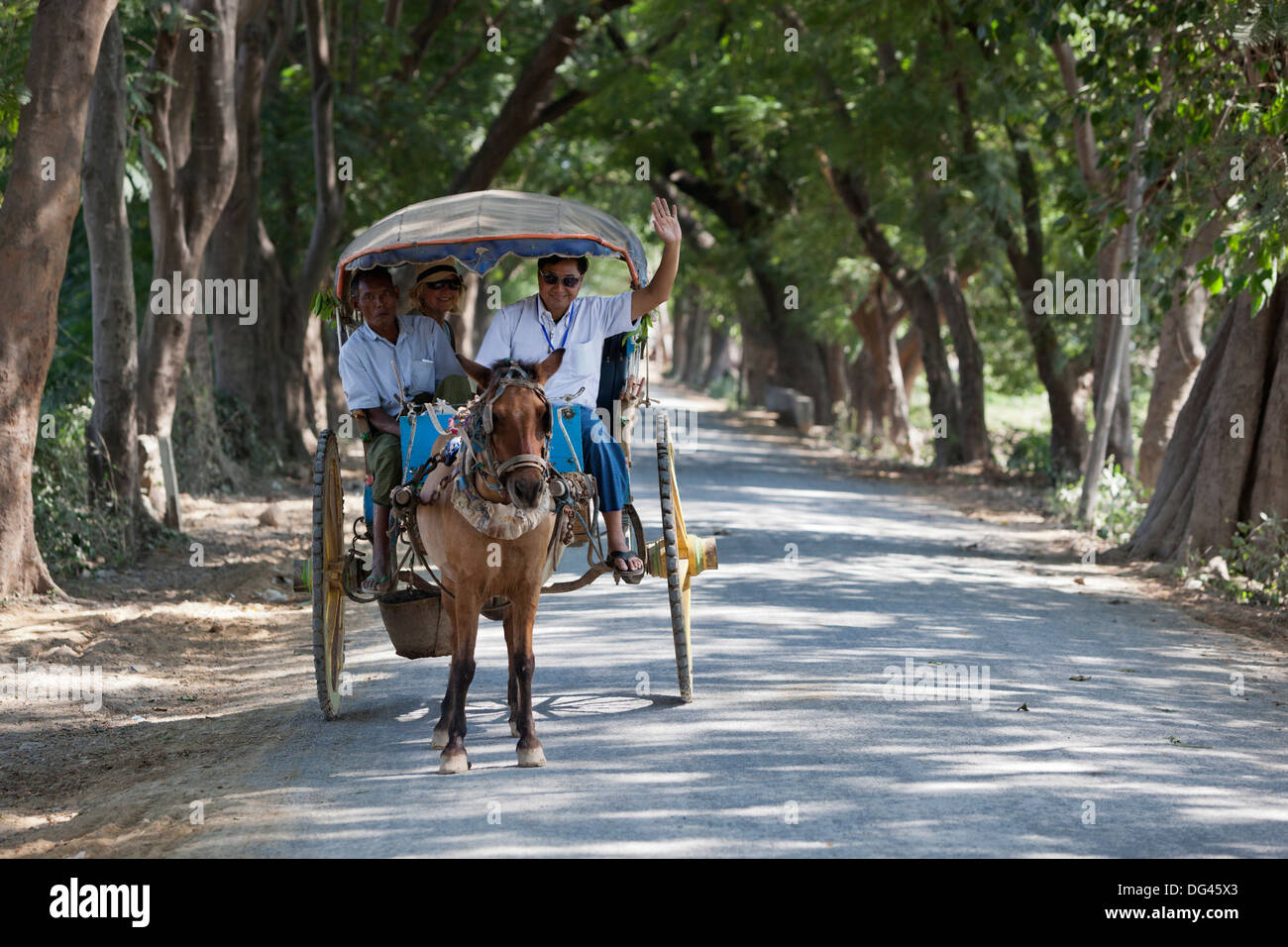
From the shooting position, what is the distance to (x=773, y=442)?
35.2m

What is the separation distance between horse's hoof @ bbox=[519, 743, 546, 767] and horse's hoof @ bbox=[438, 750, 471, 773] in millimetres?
261

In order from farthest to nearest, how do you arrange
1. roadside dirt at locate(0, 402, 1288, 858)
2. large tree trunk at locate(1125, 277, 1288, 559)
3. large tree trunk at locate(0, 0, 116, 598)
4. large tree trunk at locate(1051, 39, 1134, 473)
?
1. large tree trunk at locate(1051, 39, 1134, 473)
2. large tree trunk at locate(1125, 277, 1288, 559)
3. large tree trunk at locate(0, 0, 116, 598)
4. roadside dirt at locate(0, 402, 1288, 858)

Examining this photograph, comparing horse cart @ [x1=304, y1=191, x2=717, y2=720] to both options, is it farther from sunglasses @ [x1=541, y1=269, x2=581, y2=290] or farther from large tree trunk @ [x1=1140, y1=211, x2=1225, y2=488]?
large tree trunk @ [x1=1140, y1=211, x2=1225, y2=488]

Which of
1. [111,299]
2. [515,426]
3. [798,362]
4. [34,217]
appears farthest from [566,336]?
[798,362]

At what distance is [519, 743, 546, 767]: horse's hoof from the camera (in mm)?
6816

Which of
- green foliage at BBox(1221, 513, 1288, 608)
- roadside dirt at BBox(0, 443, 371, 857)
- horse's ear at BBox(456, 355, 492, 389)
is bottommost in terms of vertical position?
roadside dirt at BBox(0, 443, 371, 857)

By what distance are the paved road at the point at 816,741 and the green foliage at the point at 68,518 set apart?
103 inches

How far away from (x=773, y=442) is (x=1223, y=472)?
73.1 feet

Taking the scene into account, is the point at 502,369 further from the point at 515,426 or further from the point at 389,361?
the point at 389,361

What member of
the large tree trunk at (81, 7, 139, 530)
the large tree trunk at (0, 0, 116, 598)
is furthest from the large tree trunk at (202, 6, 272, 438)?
the large tree trunk at (0, 0, 116, 598)

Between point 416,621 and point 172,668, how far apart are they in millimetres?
2935

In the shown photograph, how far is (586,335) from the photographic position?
25.7ft

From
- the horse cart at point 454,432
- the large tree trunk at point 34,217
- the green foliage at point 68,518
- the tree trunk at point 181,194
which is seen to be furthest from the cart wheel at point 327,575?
the tree trunk at point 181,194
